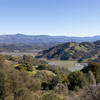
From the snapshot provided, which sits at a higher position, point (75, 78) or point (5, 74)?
point (5, 74)

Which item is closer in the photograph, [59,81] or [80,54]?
[59,81]

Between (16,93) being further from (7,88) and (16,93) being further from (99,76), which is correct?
(99,76)

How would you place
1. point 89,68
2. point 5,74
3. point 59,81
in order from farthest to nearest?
point 89,68 < point 59,81 < point 5,74

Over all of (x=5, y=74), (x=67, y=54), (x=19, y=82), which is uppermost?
(x=5, y=74)

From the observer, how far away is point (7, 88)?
1733 centimetres

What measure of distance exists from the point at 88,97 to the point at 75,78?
18449 mm

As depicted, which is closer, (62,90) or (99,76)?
(62,90)

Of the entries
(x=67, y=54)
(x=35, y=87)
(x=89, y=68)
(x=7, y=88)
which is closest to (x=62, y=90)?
(x=35, y=87)

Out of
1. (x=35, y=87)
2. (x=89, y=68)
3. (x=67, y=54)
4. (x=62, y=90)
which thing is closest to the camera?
(x=35, y=87)

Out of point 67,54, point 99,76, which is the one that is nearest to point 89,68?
point 99,76

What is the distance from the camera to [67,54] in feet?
631

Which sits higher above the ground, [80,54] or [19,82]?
[19,82]

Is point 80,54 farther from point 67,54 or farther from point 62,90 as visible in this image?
point 62,90

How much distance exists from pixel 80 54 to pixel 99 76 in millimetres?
158856
